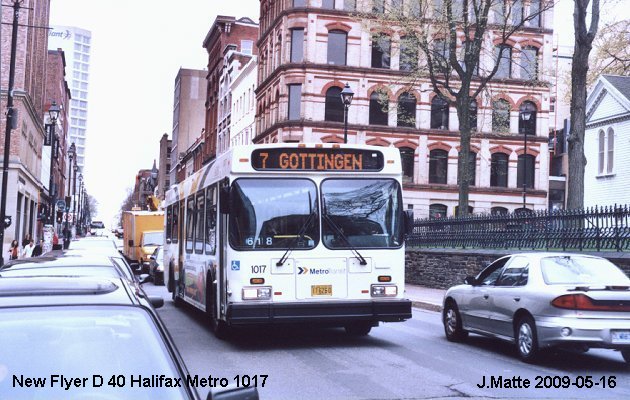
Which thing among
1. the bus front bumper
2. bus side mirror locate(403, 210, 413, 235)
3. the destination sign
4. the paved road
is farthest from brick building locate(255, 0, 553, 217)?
the bus front bumper

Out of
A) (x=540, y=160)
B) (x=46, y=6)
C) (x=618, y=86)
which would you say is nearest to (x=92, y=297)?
(x=618, y=86)

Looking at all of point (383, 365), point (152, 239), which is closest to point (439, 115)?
point (152, 239)

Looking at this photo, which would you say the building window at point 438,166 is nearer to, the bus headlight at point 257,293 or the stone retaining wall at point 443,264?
the stone retaining wall at point 443,264

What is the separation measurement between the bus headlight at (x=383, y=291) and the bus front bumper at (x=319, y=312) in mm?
109

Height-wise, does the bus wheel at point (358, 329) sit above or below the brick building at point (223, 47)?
below

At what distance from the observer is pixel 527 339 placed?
11180 mm

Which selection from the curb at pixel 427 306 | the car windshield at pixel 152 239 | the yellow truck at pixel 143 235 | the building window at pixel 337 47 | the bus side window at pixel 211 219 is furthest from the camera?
the building window at pixel 337 47

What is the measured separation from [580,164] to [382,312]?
1434cm

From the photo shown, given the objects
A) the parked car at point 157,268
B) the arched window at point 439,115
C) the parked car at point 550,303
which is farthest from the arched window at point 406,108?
the parked car at point 550,303

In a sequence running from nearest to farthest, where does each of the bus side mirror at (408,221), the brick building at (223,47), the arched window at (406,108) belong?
the bus side mirror at (408,221) < the arched window at (406,108) < the brick building at (223,47)

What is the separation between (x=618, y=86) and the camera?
144 feet

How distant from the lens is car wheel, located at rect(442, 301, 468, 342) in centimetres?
1365

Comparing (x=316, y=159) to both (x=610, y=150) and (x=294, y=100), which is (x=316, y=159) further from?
(x=294, y=100)

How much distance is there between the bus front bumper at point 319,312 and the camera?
11.8 meters
